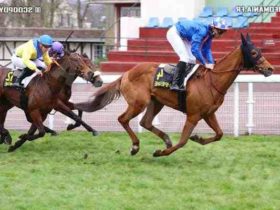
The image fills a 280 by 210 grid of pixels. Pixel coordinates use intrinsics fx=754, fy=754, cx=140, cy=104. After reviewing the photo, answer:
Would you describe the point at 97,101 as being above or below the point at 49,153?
above

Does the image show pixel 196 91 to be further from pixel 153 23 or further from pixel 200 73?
pixel 153 23

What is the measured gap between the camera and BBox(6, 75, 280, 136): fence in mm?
12328

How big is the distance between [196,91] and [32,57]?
2589 millimetres

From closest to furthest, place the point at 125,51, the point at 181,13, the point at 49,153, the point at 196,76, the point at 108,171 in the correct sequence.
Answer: the point at 108,171 → the point at 196,76 → the point at 49,153 → the point at 125,51 → the point at 181,13

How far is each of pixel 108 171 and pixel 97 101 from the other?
1992mm

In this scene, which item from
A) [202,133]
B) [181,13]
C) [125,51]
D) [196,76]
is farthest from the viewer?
[181,13]

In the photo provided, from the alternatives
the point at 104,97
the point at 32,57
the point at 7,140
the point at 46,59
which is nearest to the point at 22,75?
the point at 32,57

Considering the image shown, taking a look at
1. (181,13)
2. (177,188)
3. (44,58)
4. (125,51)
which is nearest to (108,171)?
(177,188)

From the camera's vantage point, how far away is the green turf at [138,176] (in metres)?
6.85

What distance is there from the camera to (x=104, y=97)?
34.0ft

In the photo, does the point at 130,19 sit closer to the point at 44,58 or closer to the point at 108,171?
the point at 44,58

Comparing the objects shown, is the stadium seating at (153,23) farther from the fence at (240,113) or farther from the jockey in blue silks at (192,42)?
the jockey in blue silks at (192,42)

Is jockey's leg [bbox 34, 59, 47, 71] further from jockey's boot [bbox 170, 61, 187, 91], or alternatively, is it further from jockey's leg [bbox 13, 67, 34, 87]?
jockey's boot [bbox 170, 61, 187, 91]

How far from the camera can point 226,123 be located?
496 inches
